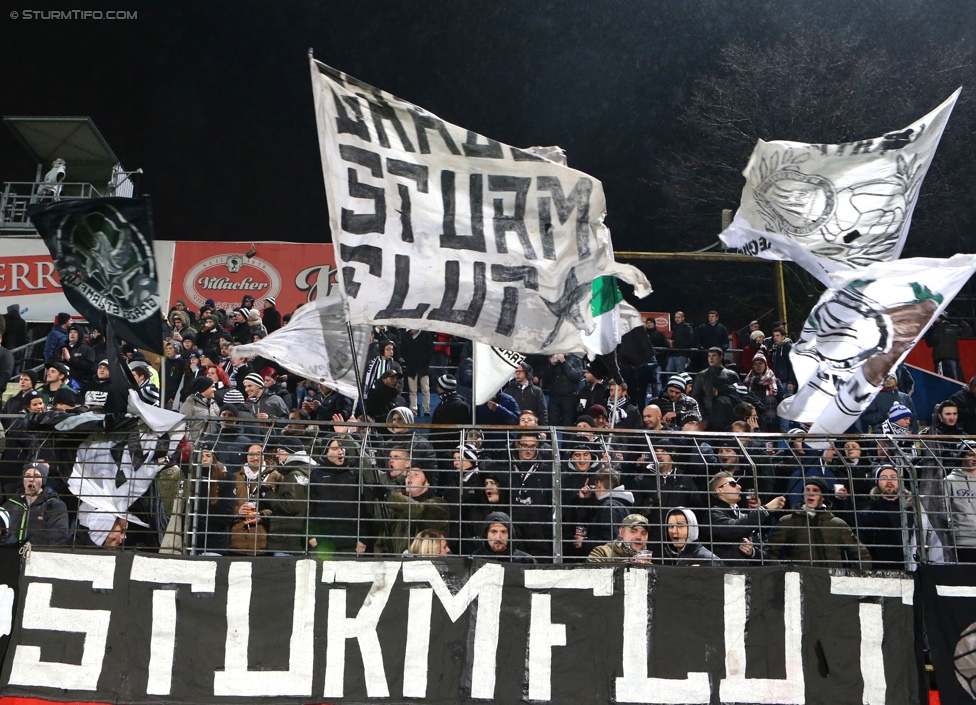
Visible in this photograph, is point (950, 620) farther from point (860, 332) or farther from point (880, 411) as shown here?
point (880, 411)

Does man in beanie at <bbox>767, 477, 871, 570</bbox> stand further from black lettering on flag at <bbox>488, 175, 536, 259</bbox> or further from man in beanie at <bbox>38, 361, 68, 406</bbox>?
man in beanie at <bbox>38, 361, 68, 406</bbox>

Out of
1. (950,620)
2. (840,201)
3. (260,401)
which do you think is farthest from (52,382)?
(950,620)

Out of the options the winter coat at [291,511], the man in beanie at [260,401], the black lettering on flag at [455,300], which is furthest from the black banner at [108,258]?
the man in beanie at [260,401]

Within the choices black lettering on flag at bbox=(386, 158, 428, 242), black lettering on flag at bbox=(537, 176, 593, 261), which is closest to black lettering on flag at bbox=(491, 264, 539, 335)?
black lettering on flag at bbox=(537, 176, 593, 261)

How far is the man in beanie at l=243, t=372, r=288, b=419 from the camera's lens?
13008 millimetres

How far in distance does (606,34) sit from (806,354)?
95.2 feet

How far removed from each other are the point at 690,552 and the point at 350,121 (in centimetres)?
412

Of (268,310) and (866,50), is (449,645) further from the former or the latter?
(866,50)

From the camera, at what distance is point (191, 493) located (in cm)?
765

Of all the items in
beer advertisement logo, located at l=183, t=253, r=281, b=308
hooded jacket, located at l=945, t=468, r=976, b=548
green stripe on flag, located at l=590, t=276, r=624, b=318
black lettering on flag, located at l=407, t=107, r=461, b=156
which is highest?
beer advertisement logo, located at l=183, t=253, r=281, b=308

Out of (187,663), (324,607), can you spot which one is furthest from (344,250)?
(187,663)

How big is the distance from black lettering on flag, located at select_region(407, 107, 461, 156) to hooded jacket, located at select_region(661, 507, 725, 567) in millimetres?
3247

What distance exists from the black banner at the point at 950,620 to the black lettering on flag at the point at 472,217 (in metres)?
3.96

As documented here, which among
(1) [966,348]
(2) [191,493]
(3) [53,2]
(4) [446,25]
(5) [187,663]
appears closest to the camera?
(5) [187,663]
